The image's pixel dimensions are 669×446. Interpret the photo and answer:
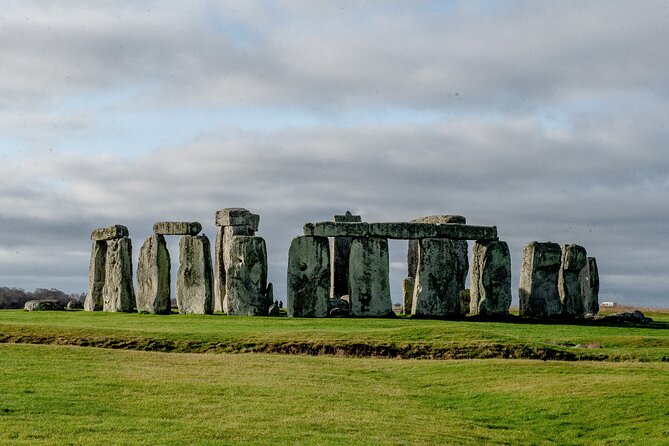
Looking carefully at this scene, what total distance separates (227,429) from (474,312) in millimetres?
24447

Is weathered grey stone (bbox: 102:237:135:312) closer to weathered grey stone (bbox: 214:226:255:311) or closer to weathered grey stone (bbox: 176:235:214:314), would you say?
weathered grey stone (bbox: 176:235:214:314)

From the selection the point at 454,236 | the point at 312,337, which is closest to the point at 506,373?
the point at 312,337

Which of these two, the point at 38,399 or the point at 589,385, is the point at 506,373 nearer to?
the point at 589,385

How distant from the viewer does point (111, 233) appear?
45125 millimetres

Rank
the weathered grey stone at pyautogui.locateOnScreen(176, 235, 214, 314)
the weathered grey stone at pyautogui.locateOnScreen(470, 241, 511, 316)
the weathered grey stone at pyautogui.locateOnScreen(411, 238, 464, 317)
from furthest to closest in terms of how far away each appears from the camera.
Answer: the weathered grey stone at pyautogui.locateOnScreen(176, 235, 214, 314), the weathered grey stone at pyautogui.locateOnScreen(470, 241, 511, 316), the weathered grey stone at pyautogui.locateOnScreen(411, 238, 464, 317)

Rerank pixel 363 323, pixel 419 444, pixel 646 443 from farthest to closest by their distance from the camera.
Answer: pixel 363 323 → pixel 646 443 → pixel 419 444

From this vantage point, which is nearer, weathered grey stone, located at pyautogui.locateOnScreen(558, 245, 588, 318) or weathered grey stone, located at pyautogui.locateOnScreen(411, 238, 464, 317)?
weathered grey stone, located at pyautogui.locateOnScreen(411, 238, 464, 317)

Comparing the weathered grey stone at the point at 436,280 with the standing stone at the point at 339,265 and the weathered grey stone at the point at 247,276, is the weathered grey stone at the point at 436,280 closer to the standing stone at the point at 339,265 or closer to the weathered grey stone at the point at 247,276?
the weathered grey stone at the point at 247,276

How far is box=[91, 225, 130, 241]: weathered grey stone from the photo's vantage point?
44812 mm

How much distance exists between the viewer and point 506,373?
2509cm

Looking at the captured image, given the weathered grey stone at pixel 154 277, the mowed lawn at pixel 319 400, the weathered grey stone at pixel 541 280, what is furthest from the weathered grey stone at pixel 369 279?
the mowed lawn at pixel 319 400

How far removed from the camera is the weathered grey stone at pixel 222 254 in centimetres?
4634

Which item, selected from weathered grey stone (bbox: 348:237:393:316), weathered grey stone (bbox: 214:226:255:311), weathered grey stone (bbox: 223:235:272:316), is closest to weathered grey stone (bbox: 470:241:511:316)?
weathered grey stone (bbox: 348:237:393:316)

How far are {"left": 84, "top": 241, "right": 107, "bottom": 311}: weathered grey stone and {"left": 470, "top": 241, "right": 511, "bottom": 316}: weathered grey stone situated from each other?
56.0 ft
